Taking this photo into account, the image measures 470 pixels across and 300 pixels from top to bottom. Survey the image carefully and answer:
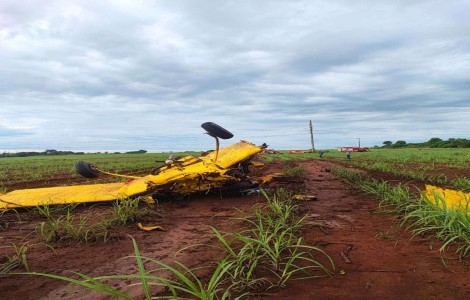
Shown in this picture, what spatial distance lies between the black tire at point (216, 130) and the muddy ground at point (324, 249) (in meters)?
1.20

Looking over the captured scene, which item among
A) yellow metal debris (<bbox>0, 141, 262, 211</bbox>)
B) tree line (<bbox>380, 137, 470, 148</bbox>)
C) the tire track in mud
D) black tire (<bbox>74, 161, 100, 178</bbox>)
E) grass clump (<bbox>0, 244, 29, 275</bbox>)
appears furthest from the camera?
tree line (<bbox>380, 137, 470, 148</bbox>)

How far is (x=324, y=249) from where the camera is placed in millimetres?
2746

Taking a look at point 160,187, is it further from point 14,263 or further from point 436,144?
point 436,144

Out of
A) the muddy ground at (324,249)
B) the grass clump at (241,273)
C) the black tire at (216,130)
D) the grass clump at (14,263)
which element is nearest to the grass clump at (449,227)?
the muddy ground at (324,249)

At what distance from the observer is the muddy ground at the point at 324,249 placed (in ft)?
6.46

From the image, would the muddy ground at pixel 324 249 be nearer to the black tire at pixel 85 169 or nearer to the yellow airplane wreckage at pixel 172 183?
the yellow airplane wreckage at pixel 172 183

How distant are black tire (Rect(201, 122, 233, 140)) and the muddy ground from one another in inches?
47.2

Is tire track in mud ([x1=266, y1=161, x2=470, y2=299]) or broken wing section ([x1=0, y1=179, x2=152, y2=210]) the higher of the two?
broken wing section ([x1=0, y1=179, x2=152, y2=210])

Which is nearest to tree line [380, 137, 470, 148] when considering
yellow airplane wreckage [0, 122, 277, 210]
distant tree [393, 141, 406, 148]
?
distant tree [393, 141, 406, 148]

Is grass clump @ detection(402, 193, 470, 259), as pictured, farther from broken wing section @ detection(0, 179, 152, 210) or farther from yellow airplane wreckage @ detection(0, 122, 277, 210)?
broken wing section @ detection(0, 179, 152, 210)

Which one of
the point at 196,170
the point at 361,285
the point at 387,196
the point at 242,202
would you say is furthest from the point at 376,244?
the point at 196,170

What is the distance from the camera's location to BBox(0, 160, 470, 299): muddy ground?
197cm

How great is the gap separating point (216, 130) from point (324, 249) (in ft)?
9.22

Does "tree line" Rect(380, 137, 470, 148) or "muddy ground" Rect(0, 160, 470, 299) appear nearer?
"muddy ground" Rect(0, 160, 470, 299)
